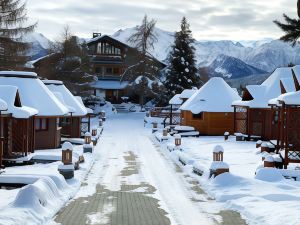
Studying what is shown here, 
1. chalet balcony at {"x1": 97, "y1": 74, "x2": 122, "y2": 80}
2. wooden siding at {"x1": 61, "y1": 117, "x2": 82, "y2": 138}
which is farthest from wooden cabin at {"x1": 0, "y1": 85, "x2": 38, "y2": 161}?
chalet balcony at {"x1": 97, "y1": 74, "x2": 122, "y2": 80}

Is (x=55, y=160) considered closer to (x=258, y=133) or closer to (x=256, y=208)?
(x=256, y=208)

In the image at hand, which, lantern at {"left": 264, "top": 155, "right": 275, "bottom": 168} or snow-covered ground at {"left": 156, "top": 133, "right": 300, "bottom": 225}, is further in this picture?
lantern at {"left": 264, "top": 155, "right": 275, "bottom": 168}

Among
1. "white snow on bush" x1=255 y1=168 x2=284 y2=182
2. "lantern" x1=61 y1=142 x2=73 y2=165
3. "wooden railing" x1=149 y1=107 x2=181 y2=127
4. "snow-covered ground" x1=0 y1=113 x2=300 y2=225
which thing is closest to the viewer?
"snow-covered ground" x1=0 y1=113 x2=300 y2=225

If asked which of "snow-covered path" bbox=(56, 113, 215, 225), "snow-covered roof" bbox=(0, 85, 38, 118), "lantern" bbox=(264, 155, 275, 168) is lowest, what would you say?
"snow-covered path" bbox=(56, 113, 215, 225)

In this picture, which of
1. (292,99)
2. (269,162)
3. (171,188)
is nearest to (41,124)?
(171,188)

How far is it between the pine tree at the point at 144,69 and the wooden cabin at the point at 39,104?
34066 millimetres

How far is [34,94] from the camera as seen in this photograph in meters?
26.5

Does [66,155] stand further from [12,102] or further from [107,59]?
[107,59]

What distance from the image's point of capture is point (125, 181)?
56.5 feet

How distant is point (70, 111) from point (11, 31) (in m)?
16.3

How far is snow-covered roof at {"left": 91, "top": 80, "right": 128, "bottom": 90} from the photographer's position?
6752 cm

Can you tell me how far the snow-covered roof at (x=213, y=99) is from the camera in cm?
3769

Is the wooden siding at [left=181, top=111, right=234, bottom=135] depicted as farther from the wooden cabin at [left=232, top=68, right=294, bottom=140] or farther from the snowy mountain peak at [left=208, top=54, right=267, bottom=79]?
the snowy mountain peak at [left=208, top=54, right=267, bottom=79]

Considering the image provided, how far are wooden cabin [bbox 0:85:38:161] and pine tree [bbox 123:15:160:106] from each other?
37656mm
